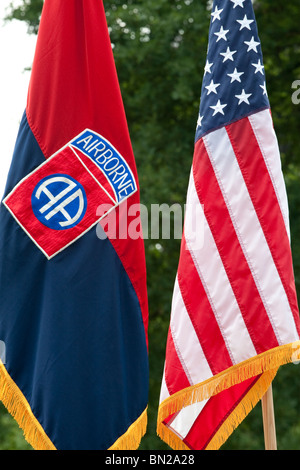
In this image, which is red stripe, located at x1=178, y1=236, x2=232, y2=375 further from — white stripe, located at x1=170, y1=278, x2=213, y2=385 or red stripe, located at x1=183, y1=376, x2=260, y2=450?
red stripe, located at x1=183, y1=376, x2=260, y2=450

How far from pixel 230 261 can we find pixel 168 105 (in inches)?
198

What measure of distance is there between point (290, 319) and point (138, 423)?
3.01 ft

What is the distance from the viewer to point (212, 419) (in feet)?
12.1

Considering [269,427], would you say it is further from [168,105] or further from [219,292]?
[168,105]

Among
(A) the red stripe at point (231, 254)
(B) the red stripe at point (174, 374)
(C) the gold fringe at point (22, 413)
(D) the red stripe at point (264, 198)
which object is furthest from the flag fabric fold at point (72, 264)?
(D) the red stripe at point (264, 198)

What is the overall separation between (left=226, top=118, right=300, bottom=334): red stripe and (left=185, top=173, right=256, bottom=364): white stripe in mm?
269

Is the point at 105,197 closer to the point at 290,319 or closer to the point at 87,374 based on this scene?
the point at 87,374

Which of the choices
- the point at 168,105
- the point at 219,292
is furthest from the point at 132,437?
the point at 168,105

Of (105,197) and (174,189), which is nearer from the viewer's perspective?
(105,197)

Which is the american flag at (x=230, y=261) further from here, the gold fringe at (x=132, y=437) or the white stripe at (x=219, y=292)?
the gold fringe at (x=132, y=437)

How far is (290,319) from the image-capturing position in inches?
135

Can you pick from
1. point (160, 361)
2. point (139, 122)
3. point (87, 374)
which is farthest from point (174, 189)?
point (87, 374)

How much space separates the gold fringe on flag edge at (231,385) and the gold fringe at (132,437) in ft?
0.46

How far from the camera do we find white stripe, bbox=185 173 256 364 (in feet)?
11.3
